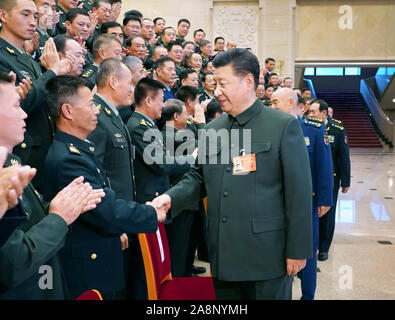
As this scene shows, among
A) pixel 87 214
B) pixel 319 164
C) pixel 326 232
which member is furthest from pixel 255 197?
pixel 326 232

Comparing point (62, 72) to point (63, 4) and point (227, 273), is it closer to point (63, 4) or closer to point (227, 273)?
point (227, 273)

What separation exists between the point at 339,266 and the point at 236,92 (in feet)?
8.90

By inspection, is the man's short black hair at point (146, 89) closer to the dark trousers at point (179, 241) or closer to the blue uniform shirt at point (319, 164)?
the dark trousers at point (179, 241)

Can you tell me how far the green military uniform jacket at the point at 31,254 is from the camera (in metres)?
1.18

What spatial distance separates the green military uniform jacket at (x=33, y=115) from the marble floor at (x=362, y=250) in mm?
2122

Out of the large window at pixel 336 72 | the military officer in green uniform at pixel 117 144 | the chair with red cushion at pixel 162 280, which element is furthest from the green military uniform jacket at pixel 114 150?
the large window at pixel 336 72

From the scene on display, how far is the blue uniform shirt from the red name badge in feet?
5.03

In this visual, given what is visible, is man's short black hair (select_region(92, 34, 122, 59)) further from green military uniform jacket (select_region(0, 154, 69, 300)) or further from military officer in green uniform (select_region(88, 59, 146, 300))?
green military uniform jacket (select_region(0, 154, 69, 300))

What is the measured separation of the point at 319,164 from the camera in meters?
3.24

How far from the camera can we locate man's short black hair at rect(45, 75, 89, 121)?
6.34ft

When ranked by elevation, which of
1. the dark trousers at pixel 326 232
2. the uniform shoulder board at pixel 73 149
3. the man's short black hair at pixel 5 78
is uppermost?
the man's short black hair at pixel 5 78

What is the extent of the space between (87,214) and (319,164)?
1969mm

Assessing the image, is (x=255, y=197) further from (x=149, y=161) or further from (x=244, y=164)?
(x=149, y=161)

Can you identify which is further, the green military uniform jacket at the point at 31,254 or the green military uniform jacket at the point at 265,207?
the green military uniform jacket at the point at 265,207
